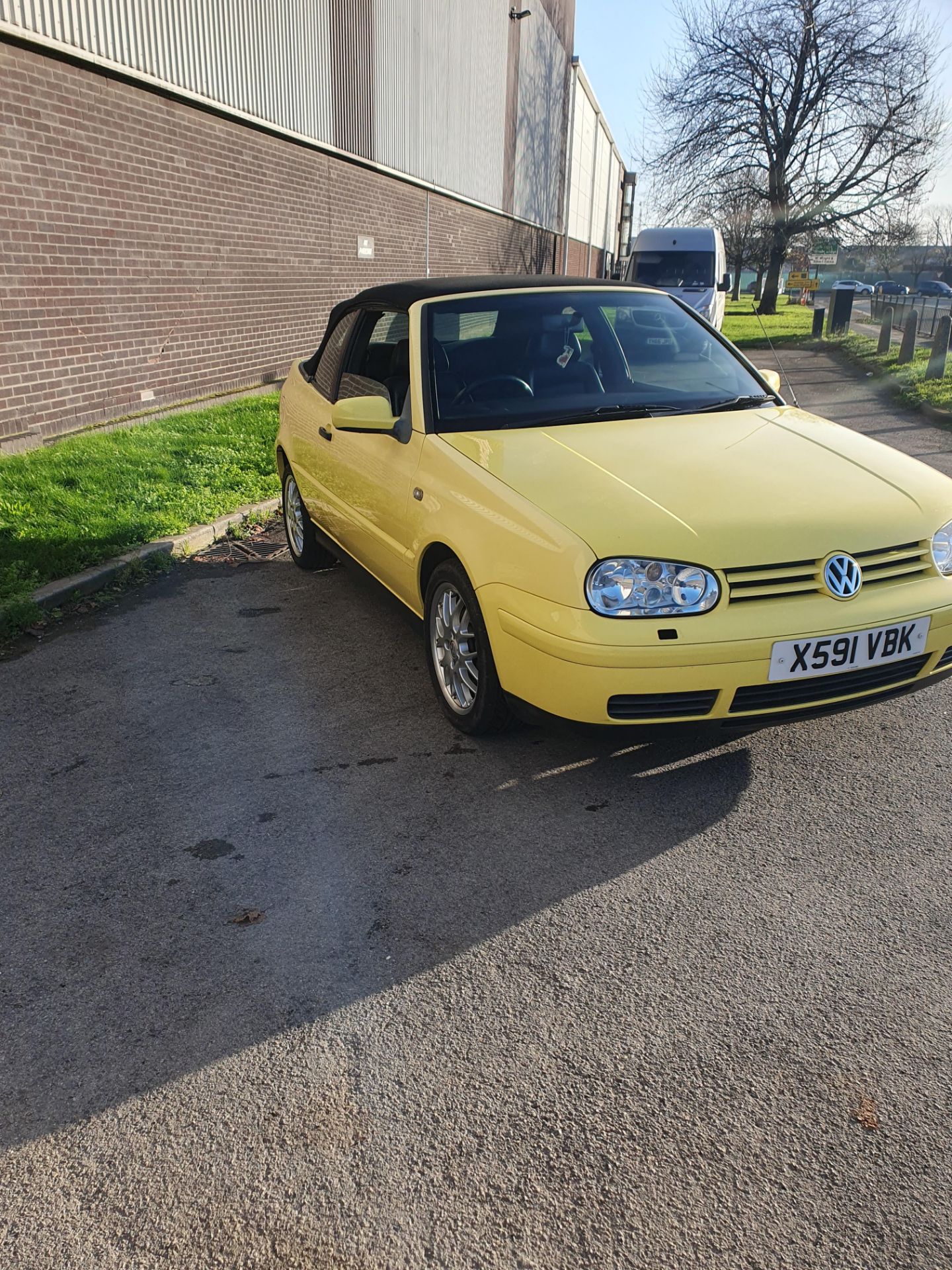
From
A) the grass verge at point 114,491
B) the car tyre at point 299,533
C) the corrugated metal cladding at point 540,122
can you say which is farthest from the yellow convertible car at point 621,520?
the corrugated metal cladding at point 540,122

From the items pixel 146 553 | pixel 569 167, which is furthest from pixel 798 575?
pixel 569 167

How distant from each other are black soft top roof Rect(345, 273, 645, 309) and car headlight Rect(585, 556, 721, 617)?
6.77 feet

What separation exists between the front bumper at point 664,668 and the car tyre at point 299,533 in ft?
9.36

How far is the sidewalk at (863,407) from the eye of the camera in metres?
10.4

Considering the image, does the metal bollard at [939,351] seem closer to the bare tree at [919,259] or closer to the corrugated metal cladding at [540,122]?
the corrugated metal cladding at [540,122]

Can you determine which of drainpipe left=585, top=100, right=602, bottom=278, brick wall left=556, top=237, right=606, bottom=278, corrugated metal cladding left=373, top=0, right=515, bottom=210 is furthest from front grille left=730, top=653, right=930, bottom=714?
drainpipe left=585, top=100, right=602, bottom=278

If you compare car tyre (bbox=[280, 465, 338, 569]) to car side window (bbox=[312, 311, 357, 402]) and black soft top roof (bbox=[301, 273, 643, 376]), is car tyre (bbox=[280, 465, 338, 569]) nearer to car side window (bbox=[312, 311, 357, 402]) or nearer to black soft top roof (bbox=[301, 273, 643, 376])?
car side window (bbox=[312, 311, 357, 402])

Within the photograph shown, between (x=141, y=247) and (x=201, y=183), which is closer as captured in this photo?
(x=141, y=247)

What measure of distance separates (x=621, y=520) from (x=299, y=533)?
133 inches

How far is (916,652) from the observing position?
3422mm

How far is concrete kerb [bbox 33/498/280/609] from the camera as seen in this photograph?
566cm

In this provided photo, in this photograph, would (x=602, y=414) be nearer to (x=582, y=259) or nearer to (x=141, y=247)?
(x=141, y=247)

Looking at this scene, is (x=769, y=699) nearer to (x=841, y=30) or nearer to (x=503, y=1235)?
(x=503, y=1235)

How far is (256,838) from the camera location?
3326 millimetres
